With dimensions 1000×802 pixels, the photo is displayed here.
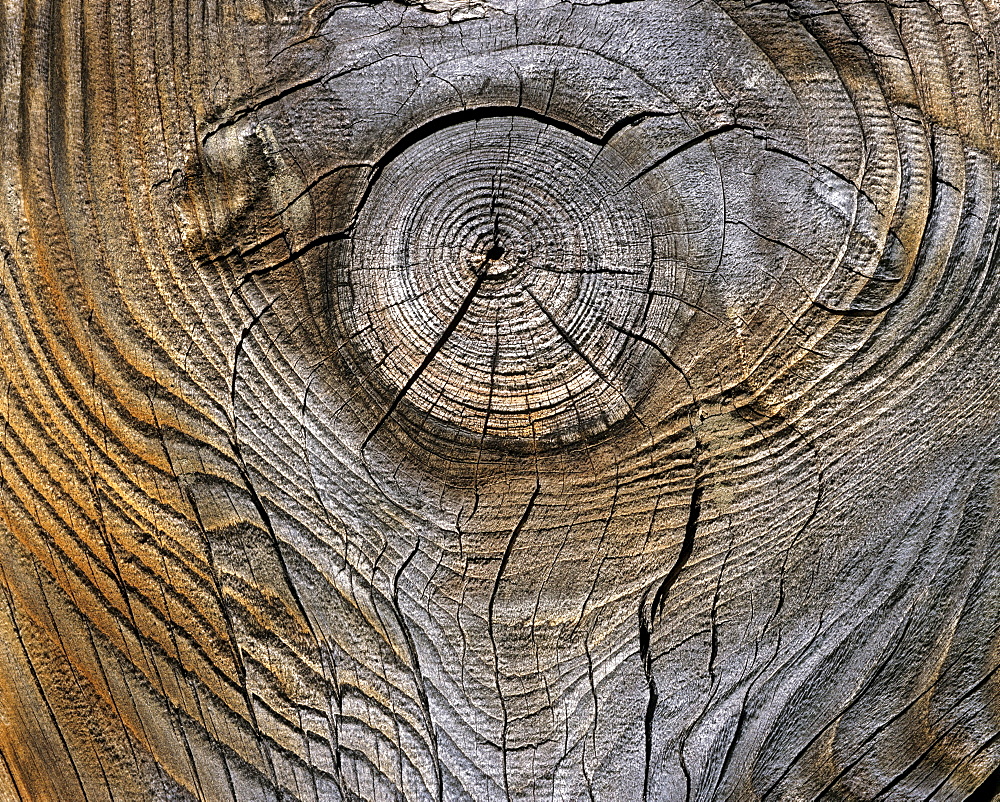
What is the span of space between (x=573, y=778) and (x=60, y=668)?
2.70ft

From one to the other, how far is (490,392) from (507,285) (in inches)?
6.1

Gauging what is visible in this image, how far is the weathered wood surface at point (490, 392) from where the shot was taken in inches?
39.1

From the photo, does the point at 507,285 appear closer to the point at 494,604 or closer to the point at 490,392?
the point at 490,392

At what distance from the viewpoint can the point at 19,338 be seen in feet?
3.46

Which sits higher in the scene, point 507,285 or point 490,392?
point 507,285

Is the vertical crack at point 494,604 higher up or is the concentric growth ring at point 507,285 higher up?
the concentric growth ring at point 507,285

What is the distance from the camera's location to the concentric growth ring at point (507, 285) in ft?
3.21

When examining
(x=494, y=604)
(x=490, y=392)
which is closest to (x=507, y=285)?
(x=490, y=392)

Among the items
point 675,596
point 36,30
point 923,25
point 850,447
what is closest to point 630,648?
point 675,596

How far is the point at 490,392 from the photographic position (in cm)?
99

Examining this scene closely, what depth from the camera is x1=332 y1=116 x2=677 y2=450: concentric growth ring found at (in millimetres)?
978

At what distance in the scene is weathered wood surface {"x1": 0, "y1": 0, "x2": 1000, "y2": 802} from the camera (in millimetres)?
992

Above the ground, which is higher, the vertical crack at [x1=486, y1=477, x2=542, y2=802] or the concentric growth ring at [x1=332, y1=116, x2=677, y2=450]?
the concentric growth ring at [x1=332, y1=116, x2=677, y2=450]

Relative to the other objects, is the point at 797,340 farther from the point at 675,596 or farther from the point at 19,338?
the point at 19,338
